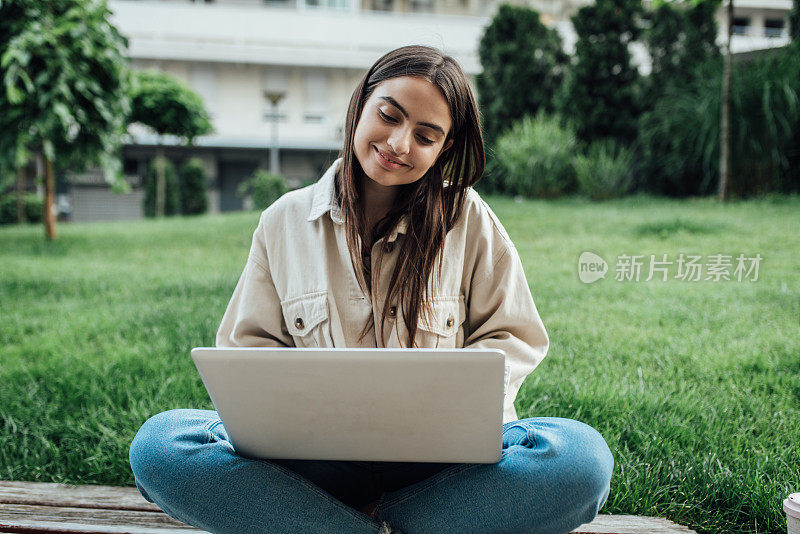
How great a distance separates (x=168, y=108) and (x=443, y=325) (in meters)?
5.88

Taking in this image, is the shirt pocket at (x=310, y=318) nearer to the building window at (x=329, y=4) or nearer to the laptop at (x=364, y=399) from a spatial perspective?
the laptop at (x=364, y=399)

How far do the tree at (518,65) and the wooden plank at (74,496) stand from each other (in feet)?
15.7

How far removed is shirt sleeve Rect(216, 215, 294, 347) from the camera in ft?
4.00

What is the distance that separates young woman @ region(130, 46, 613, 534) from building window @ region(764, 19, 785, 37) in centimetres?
397

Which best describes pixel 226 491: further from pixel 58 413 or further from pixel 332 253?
pixel 58 413

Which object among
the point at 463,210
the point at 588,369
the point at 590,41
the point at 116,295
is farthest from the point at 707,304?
the point at 590,41

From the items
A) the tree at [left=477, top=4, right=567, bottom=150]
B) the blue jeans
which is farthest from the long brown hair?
the tree at [left=477, top=4, right=567, bottom=150]

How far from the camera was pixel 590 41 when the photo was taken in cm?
512

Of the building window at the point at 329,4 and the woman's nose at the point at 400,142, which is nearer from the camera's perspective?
the woman's nose at the point at 400,142

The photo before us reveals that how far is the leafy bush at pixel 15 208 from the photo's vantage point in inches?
306

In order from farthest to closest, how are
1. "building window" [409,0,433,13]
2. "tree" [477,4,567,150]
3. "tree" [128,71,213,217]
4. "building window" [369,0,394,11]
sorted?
"building window" [369,0,394,11] < "building window" [409,0,433,13] < "tree" [128,71,213,217] < "tree" [477,4,567,150]

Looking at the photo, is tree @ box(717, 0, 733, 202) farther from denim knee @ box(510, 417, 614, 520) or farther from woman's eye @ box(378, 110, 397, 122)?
denim knee @ box(510, 417, 614, 520)

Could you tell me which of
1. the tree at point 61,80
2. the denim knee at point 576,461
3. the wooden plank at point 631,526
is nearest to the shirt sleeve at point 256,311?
the denim knee at point 576,461

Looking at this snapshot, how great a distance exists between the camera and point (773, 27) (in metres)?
4.82
